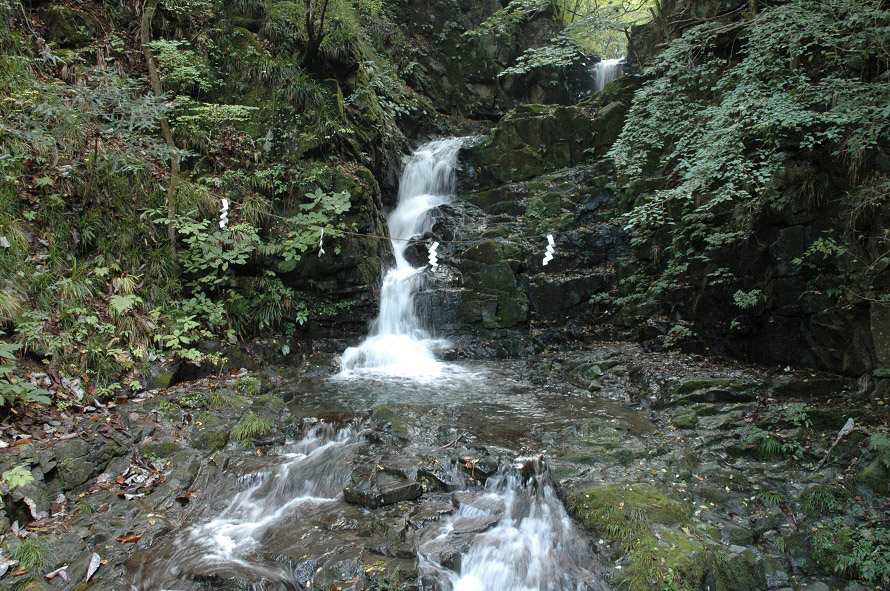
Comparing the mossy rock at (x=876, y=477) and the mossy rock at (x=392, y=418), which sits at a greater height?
the mossy rock at (x=876, y=477)

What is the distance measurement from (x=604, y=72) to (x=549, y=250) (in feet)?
35.7

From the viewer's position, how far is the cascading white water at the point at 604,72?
1764cm

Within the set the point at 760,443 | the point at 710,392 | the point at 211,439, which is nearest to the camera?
the point at 760,443

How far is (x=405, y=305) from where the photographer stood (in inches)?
407

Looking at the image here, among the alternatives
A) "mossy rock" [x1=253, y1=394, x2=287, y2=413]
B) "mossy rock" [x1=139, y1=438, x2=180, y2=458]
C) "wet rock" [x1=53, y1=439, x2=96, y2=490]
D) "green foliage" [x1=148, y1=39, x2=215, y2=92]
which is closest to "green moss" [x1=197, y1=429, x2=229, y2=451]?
"mossy rock" [x1=139, y1=438, x2=180, y2=458]

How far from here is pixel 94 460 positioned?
4457 millimetres

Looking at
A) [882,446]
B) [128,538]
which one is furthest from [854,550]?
[128,538]

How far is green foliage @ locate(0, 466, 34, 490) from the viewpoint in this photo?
12.1 feet

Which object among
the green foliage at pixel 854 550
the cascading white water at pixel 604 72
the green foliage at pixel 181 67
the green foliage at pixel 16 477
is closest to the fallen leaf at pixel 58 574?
the green foliage at pixel 16 477

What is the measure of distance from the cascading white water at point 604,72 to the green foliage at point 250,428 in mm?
17534

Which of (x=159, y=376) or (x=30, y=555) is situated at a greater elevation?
(x=159, y=376)

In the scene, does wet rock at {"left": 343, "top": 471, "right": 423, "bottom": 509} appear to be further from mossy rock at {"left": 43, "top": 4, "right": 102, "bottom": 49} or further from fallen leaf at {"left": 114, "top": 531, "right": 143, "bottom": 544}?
mossy rock at {"left": 43, "top": 4, "right": 102, "bottom": 49}

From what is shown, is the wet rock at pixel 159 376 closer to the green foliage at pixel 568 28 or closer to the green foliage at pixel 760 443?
the green foliage at pixel 760 443

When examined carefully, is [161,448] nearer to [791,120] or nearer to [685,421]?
[685,421]
